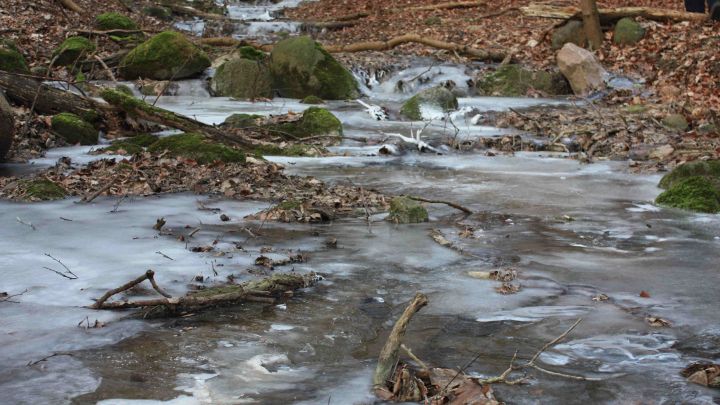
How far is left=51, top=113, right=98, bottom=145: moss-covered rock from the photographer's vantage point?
36.3 feet

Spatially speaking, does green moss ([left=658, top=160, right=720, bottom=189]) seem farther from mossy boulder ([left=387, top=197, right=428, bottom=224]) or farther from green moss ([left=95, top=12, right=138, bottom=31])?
green moss ([left=95, top=12, right=138, bottom=31])

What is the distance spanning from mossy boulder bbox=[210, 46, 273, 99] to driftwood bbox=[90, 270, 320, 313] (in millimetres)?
12293

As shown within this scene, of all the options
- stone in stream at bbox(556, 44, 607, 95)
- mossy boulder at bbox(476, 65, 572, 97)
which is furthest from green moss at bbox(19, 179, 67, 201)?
stone in stream at bbox(556, 44, 607, 95)

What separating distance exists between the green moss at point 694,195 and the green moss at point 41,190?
5924 mm

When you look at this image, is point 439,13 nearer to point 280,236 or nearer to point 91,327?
point 280,236

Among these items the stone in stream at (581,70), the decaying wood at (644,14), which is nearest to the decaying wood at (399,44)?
the decaying wood at (644,14)

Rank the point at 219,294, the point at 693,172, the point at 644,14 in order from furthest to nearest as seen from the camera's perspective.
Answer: the point at 644,14 → the point at 693,172 → the point at 219,294

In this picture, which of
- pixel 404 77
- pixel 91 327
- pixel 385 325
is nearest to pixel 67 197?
pixel 91 327

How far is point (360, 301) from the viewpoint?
5.08 m

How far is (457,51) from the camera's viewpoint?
2006 centimetres

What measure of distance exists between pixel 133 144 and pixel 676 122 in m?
7.99

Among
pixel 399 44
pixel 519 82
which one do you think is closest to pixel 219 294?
pixel 519 82

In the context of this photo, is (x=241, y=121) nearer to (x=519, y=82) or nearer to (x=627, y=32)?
(x=519, y=82)

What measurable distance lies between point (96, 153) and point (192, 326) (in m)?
6.29
